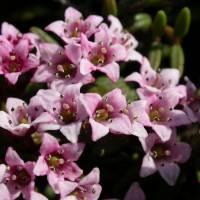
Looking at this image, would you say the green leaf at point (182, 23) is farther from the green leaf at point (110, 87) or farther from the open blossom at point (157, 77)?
the green leaf at point (110, 87)

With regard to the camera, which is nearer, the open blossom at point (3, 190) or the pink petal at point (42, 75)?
the open blossom at point (3, 190)

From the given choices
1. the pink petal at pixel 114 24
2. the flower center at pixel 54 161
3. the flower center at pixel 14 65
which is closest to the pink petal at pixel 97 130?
the flower center at pixel 54 161

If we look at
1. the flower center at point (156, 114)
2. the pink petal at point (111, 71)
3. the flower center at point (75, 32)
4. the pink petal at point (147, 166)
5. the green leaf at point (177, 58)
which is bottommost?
the pink petal at point (147, 166)

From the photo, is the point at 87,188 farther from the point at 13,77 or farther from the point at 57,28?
the point at 57,28

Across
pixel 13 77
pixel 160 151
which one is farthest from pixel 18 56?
pixel 160 151

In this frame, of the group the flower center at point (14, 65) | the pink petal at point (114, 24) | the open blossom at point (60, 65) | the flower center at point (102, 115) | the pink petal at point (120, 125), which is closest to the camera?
the pink petal at point (120, 125)

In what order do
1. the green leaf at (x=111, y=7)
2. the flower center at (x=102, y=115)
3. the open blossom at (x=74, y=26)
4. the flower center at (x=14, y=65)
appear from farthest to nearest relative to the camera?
the green leaf at (x=111, y=7) → the open blossom at (x=74, y=26) → the flower center at (x=14, y=65) → the flower center at (x=102, y=115)

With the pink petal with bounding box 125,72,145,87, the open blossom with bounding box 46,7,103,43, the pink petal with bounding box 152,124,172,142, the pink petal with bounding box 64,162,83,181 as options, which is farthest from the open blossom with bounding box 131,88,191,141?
the open blossom with bounding box 46,7,103,43
